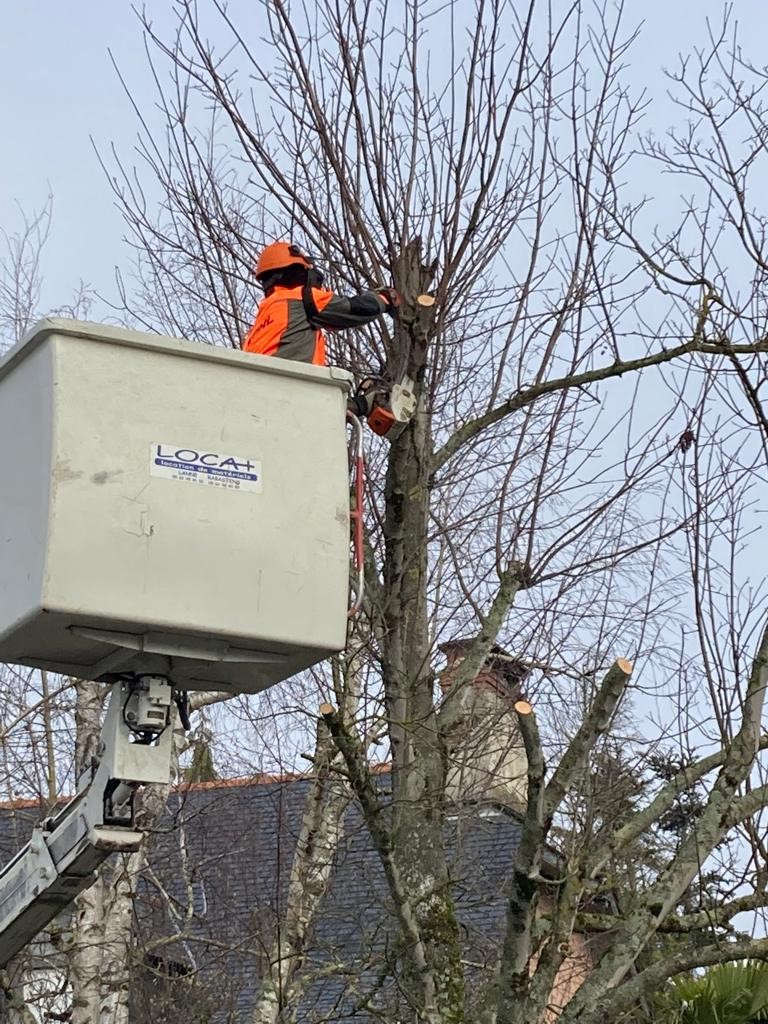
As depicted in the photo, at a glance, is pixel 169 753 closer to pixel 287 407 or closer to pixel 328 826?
pixel 287 407

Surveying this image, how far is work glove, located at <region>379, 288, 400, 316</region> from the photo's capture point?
600 cm

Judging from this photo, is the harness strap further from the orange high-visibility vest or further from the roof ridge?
the roof ridge

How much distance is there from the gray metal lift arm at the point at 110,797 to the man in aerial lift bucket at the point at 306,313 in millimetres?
1268

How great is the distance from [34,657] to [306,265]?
83.0 inches

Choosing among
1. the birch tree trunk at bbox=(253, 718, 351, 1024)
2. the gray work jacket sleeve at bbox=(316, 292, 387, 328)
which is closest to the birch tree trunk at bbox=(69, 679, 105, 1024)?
the birch tree trunk at bbox=(253, 718, 351, 1024)

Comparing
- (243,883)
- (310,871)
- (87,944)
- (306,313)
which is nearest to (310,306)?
(306,313)

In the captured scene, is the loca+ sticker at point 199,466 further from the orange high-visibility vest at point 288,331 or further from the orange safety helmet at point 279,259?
the orange safety helmet at point 279,259

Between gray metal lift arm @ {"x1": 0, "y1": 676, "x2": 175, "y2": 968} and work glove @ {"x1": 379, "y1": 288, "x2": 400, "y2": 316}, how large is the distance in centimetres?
182

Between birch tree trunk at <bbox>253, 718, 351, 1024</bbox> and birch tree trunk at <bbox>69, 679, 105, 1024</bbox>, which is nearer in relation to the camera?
birch tree trunk at <bbox>253, 718, 351, 1024</bbox>

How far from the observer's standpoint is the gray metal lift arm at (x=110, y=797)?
A: 4738mm

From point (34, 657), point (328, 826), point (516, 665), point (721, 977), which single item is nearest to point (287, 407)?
point (34, 657)

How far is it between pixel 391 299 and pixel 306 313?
0.38 m

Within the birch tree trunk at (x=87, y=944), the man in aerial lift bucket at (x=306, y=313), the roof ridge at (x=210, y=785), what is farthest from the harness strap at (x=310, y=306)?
the roof ridge at (x=210, y=785)

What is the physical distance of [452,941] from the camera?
5422mm
